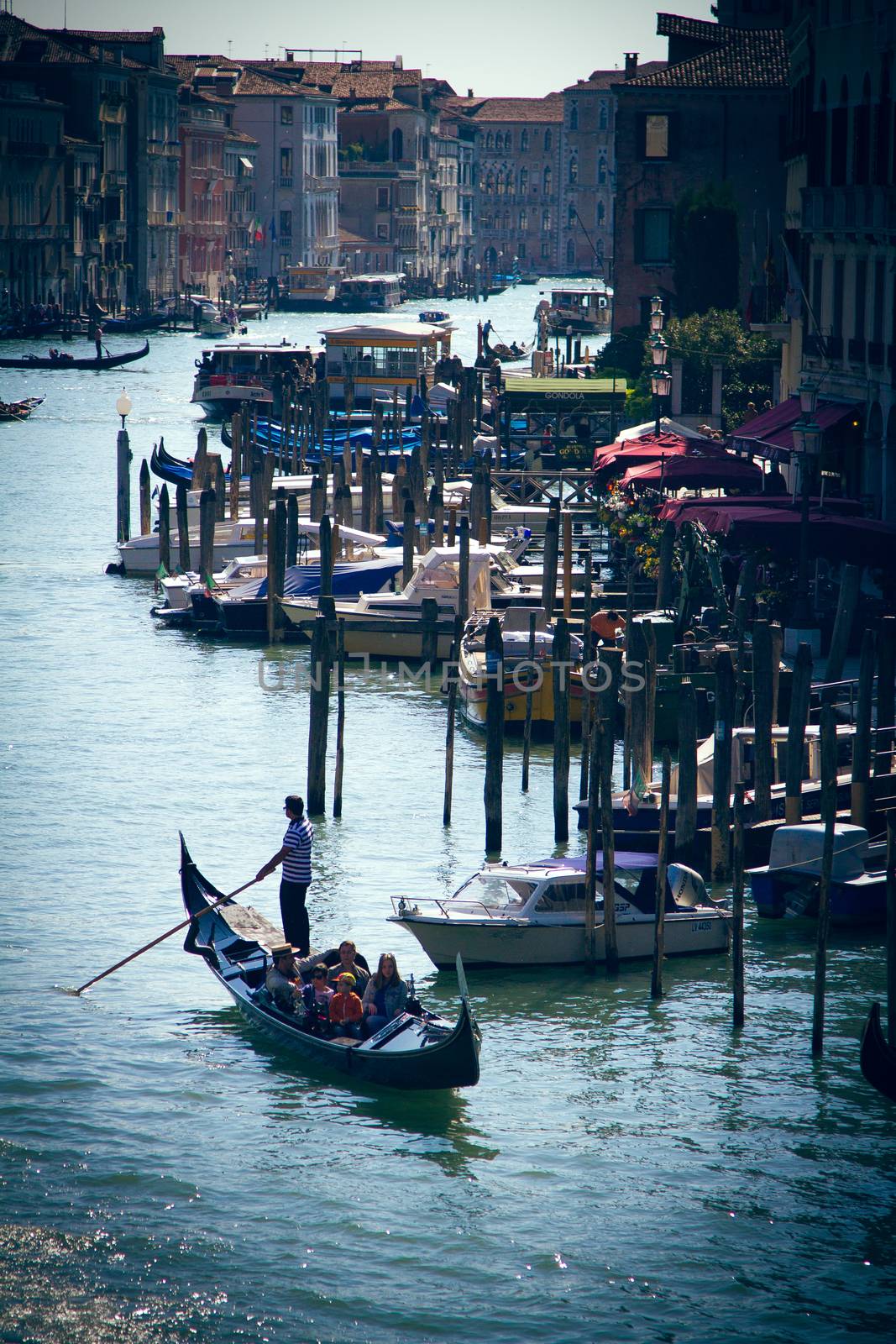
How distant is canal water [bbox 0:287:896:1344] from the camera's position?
12.0m

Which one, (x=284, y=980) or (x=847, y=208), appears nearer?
(x=284, y=980)

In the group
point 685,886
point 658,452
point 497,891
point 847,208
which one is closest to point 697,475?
point 658,452

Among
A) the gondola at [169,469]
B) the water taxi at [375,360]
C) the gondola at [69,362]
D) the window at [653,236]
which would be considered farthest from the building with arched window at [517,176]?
the gondola at [169,469]

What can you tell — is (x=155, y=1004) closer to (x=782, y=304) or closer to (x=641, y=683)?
(x=641, y=683)

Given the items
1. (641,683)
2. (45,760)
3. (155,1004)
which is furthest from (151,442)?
(155,1004)

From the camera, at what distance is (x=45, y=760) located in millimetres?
24109

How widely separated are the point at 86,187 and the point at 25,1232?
89068mm

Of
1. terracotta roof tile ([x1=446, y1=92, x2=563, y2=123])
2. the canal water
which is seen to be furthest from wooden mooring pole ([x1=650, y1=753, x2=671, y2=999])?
terracotta roof tile ([x1=446, y1=92, x2=563, y2=123])

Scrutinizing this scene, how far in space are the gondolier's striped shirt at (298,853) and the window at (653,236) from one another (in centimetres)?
3823

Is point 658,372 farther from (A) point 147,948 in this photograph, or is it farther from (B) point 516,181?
(B) point 516,181

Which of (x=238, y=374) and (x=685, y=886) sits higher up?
(x=238, y=374)

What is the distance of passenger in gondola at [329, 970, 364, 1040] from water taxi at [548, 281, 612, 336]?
228 ft

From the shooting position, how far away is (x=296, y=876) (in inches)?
646

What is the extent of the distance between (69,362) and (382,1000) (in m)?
65.3
